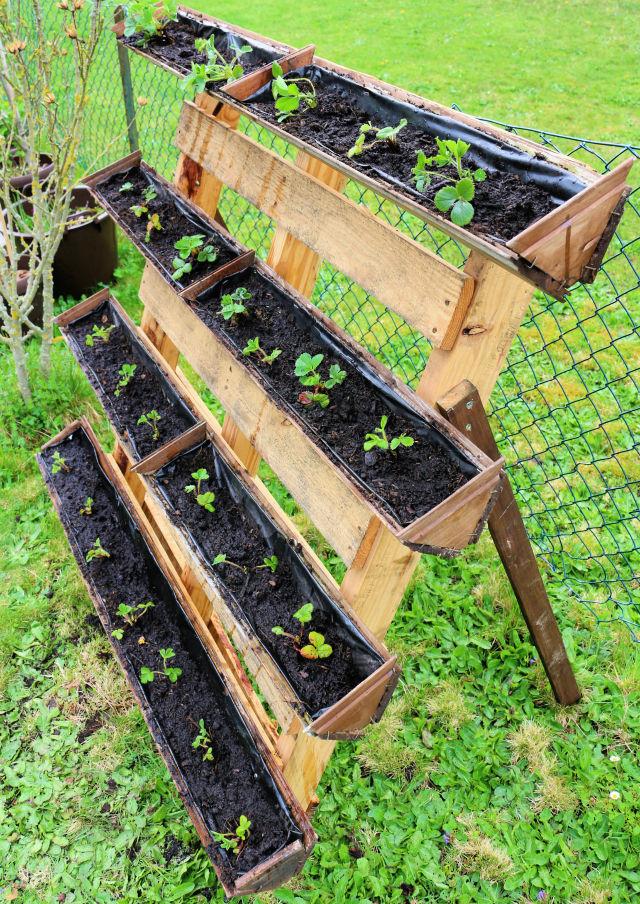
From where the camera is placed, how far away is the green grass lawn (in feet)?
7.14

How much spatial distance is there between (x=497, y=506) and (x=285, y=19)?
11.8 metres

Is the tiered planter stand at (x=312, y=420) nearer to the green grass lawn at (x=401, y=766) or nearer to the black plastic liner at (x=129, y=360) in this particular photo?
the black plastic liner at (x=129, y=360)

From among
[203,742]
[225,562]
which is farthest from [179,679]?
[225,562]

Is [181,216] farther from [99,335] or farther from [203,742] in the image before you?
[203,742]

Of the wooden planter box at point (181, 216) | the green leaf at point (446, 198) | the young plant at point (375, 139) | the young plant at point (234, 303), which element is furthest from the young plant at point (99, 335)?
the green leaf at point (446, 198)

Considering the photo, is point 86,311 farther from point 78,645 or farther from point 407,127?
point 407,127

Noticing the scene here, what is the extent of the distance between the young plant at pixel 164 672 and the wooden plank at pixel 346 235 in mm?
1460

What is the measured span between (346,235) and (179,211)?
1190mm

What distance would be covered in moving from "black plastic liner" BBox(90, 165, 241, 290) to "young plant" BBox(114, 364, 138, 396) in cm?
51

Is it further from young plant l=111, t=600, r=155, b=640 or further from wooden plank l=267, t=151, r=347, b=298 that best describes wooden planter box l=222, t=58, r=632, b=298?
young plant l=111, t=600, r=155, b=640

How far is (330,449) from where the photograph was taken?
1724 millimetres

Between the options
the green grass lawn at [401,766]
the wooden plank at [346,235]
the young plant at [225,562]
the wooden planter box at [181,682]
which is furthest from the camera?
the green grass lawn at [401,766]

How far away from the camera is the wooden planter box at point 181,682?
5.98 ft

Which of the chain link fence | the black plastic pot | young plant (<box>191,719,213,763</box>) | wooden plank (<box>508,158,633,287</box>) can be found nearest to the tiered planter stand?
wooden plank (<box>508,158,633,287</box>)
